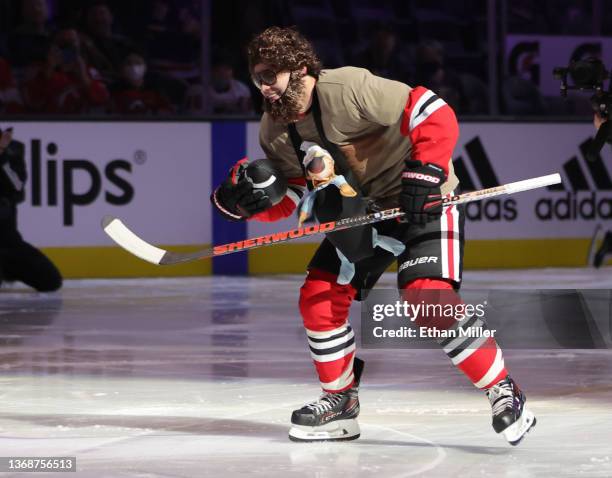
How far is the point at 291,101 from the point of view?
379 centimetres

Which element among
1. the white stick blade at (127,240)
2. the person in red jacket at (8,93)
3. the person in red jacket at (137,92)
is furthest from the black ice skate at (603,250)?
the white stick blade at (127,240)

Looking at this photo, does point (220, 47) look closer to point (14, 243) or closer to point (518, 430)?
point (14, 243)

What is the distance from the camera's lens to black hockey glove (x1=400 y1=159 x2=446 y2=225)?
3666mm

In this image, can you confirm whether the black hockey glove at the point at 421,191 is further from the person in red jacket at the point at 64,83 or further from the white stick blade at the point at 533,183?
the person in red jacket at the point at 64,83

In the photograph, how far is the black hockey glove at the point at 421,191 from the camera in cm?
367

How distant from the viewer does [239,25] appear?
32.7ft

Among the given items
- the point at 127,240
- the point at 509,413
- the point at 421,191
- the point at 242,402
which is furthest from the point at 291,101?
the point at 242,402

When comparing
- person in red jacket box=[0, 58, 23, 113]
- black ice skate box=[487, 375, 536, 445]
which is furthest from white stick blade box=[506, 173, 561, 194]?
person in red jacket box=[0, 58, 23, 113]

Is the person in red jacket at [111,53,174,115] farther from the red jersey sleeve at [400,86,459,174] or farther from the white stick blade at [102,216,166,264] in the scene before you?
the red jersey sleeve at [400,86,459,174]

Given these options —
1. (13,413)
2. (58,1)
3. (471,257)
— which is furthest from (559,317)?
(58,1)

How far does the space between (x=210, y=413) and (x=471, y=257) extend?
5977 millimetres

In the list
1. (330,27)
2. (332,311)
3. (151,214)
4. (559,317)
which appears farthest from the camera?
(330,27)

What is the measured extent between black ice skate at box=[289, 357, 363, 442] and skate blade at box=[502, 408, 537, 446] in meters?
0.46

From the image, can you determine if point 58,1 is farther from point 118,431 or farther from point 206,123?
point 118,431
